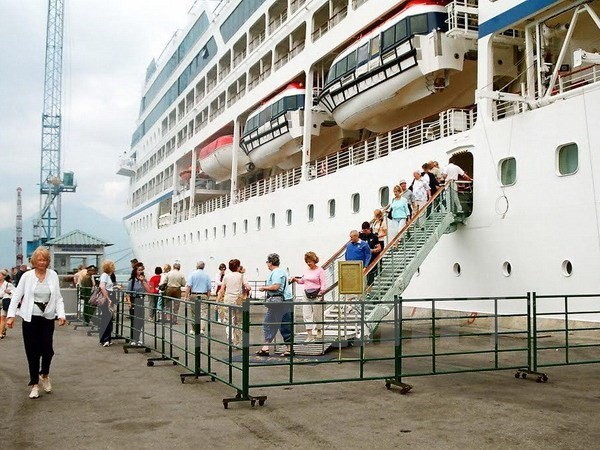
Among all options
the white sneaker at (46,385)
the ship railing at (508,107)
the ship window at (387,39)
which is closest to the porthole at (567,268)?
the ship railing at (508,107)

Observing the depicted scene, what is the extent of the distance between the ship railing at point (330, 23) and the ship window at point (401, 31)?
5532 mm

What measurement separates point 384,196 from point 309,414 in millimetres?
12313

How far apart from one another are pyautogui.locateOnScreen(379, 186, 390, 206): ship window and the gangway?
11.4 ft

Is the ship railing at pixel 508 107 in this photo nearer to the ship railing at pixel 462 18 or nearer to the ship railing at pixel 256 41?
the ship railing at pixel 462 18

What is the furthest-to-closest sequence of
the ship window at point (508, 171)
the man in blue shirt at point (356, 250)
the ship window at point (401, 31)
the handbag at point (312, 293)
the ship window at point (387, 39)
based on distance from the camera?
1. the ship window at point (387, 39)
2. the ship window at point (401, 31)
3. the ship window at point (508, 171)
4. the man in blue shirt at point (356, 250)
5. the handbag at point (312, 293)

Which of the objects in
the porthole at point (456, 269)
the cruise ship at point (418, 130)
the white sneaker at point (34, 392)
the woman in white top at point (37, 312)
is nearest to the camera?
the white sneaker at point (34, 392)

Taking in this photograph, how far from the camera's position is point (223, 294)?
11.6 m

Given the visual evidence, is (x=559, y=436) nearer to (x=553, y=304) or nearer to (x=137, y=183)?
(x=553, y=304)

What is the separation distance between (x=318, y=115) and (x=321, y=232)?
5.44m

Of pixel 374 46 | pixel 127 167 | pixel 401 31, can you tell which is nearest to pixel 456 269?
pixel 401 31

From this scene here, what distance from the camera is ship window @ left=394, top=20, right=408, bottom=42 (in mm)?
17250

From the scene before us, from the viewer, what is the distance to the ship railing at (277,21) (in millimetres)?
29206

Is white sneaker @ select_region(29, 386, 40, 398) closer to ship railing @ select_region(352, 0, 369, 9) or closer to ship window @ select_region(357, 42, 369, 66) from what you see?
ship window @ select_region(357, 42, 369, 66)

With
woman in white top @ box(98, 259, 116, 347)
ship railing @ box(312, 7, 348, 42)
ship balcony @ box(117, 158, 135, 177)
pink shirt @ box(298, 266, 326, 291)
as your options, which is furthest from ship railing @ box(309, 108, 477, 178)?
ship balcony @ box(117, 158, 135, 177)
